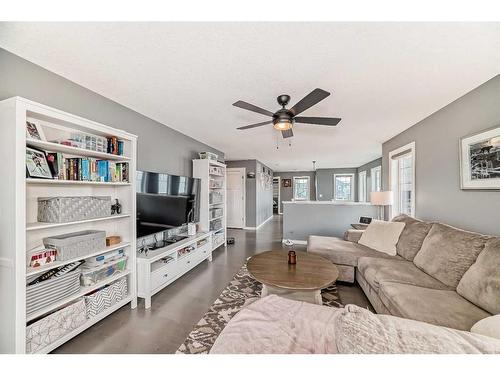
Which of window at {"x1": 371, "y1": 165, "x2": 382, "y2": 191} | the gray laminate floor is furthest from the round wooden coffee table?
window at {"x1": 371, "y1": 165, "x2": 382, "y2": 191}

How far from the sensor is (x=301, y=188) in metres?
10.1

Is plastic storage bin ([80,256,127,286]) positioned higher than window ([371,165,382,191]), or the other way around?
window ([371,165,382,191])

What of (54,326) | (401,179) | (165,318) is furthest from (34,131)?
(401,179)

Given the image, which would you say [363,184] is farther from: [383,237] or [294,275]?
[294,275]

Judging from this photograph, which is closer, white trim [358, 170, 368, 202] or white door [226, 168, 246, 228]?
white door [226, 168, 246, 228]

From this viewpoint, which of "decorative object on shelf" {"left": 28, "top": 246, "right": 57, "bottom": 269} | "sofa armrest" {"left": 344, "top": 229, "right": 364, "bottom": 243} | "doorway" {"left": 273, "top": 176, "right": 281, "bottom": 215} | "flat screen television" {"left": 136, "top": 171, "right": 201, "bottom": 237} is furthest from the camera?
"doorway" {"left": 273, "top": 176, "right": 281, "bottom": 215}

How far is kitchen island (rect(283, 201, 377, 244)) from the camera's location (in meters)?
4.74

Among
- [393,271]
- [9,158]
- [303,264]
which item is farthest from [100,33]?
[393,271]

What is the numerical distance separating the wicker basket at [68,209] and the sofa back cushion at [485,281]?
10.0ft

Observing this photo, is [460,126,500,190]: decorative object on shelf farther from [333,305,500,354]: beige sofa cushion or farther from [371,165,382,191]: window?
[371,165,382,191]: window

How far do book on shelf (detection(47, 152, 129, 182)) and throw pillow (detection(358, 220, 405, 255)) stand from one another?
321 centimetres

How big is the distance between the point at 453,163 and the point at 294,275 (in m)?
2.24

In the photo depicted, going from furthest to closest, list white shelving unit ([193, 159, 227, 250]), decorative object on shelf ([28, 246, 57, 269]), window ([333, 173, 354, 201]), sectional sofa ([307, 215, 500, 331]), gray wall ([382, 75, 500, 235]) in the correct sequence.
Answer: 1. window ([333, 173, 354, 201])
2. white shelving unit ([193, 159, 227, 250])
3. gray wall ([382, 75, 500, 235])
4. decorative object on shelf ([28, 246, 57, 269])
5. sectional sofa ([307, 215, 500, 331])
